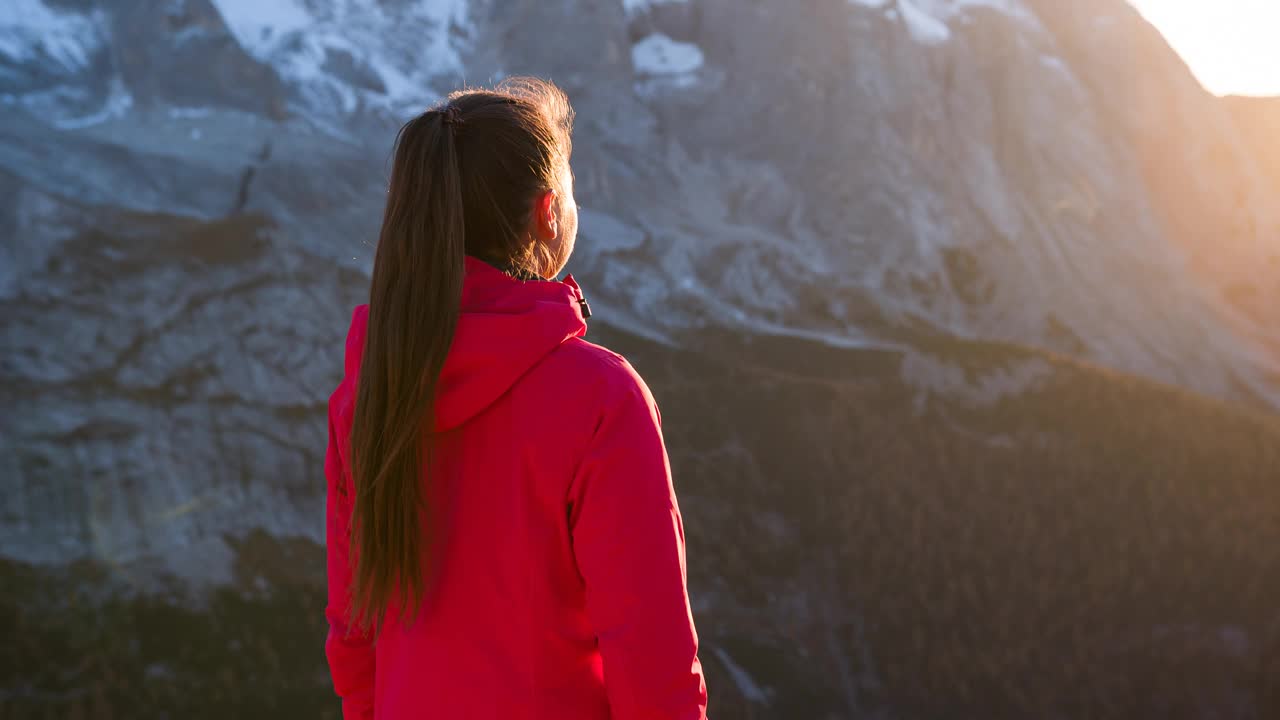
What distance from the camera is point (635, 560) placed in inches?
46.2

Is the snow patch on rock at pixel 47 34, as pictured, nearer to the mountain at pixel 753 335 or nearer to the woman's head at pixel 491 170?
the mountain at pixel 753 335

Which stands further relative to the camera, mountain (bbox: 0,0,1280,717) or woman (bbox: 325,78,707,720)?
mountain (bbox: 0,0,1280,717)

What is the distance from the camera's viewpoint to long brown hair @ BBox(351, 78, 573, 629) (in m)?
1.24

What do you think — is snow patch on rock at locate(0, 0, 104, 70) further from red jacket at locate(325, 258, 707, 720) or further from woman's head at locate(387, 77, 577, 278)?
red jacket at locate(325, 258, 707, 720)

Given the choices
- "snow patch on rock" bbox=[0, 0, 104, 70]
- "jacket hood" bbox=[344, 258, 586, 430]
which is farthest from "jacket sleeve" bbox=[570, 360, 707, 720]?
"snow patch on rock" bbox=[0, 0, 104, 70]

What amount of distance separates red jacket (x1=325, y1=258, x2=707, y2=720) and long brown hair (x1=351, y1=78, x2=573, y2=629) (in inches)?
1.4

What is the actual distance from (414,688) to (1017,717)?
626cm

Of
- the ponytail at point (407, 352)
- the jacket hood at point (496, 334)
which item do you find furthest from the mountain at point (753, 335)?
the jacket hood at point (496, 334)

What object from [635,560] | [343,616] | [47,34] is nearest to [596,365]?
[635,560]

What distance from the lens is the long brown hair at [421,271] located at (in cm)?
124

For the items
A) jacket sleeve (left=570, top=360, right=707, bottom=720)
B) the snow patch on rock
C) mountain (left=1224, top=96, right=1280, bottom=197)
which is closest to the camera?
jacket sleeve (left=570, top=360, right=707, bottom=720)

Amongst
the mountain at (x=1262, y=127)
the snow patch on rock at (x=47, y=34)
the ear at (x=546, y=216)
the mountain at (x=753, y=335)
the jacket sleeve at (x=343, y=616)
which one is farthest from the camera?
the mountain at (x=1262, y=127)

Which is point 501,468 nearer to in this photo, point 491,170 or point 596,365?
point 596,365

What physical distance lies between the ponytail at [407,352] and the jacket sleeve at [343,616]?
0.65 ft
